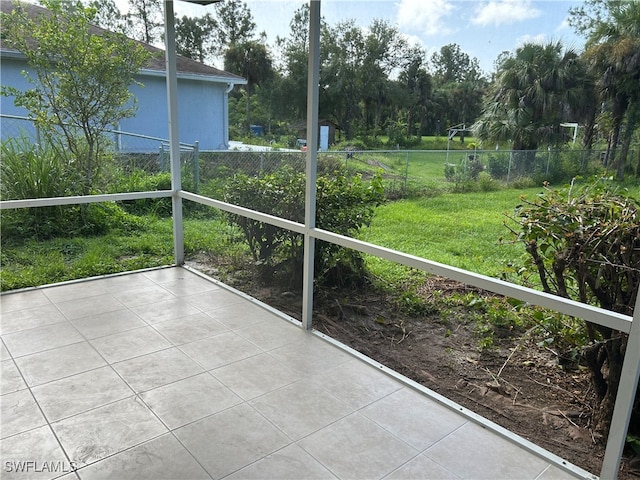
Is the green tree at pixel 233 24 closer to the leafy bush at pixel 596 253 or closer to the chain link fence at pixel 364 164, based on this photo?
the chain link fence at pixel 364 164

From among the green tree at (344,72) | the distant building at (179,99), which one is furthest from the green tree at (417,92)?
the distant building at (179,99)

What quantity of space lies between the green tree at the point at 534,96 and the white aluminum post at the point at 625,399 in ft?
2.79

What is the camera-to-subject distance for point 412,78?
2533mm

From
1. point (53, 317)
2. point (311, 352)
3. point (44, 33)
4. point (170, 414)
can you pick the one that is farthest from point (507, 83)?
point (44, 33)

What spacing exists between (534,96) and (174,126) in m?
3.21

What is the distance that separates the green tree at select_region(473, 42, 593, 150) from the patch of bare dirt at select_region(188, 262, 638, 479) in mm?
1256

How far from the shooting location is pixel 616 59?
1789 mm

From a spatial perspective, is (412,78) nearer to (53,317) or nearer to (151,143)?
(53,317)

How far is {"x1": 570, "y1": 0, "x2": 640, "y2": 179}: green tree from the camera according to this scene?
1739 mm

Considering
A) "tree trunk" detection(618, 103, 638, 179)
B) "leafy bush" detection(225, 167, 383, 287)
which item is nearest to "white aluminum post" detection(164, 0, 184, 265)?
"leafy bush" detection(225, 167, 383, 287)

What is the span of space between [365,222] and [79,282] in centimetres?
253

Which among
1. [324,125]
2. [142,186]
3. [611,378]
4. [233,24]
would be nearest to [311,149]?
[324,125]

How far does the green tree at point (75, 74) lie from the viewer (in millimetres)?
4648

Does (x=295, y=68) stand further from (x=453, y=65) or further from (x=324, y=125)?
(x=453, y=65)
